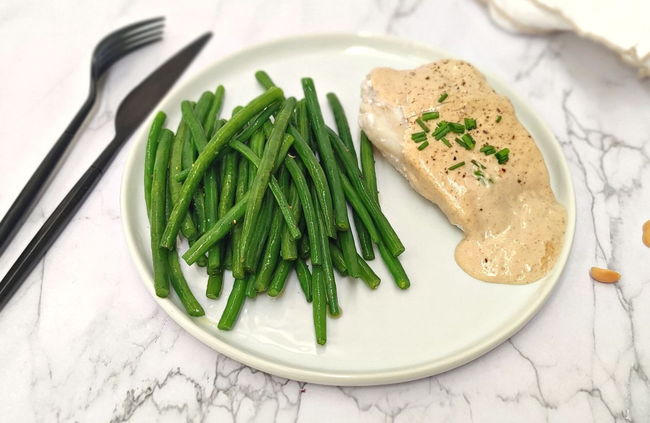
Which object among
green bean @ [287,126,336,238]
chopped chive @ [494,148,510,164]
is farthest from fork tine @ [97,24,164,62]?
chopped chive @ [494,148,510,164]

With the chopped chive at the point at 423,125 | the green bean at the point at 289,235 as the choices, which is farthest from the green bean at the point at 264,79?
the chopped chive at the point at 423,125

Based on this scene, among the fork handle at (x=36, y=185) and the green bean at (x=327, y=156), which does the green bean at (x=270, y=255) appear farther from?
the fork handle at (x=36, y=185)

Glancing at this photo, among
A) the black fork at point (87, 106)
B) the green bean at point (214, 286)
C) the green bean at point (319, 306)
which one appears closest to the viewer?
the green bean at point (319, 306)

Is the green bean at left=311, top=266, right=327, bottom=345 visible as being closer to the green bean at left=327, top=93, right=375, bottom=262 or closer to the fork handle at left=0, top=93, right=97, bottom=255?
the green bean at left=327, top=93, right=375, bottom=262

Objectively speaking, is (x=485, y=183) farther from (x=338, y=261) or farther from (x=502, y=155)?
(x=338, y=261)

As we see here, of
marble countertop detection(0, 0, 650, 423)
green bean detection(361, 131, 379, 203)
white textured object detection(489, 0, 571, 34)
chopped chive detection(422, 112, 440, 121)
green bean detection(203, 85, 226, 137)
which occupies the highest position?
white textured object detection(489, 0, 571, 34)

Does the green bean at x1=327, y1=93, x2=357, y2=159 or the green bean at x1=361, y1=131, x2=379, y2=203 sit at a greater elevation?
the green bean at x1=327, y1=93, x2=357, y2=159

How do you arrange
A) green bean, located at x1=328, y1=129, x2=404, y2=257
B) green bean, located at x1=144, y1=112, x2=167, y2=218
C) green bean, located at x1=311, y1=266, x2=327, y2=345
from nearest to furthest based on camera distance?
green bean, located at x1=311, y1=266, x2=327, y2=345
green bean, located at x1=328, y1=129, x2=404, y2=257
green bean, located at x1=144, y1=112, x2=167, y2=218

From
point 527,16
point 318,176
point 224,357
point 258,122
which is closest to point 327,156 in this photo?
point 318,176

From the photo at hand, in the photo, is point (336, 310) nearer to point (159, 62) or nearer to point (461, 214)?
point (461, 214)

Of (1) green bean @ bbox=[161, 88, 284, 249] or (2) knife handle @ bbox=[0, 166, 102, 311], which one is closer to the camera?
(1) green bean @ bbox=[161, 88, 284, 249]
